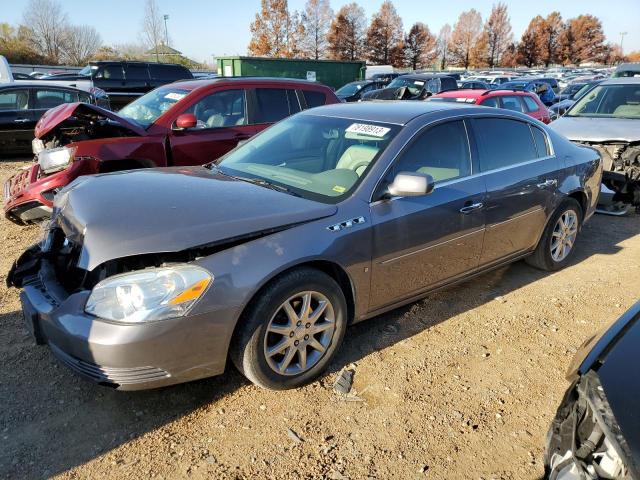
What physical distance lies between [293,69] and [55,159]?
18.5 metres

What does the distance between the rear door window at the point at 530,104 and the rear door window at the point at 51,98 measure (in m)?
9.20

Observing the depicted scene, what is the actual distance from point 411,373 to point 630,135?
5.60 m

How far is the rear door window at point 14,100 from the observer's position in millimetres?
9562

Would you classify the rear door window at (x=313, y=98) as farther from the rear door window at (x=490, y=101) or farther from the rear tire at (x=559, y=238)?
the rear door window at (x=490, y=101)

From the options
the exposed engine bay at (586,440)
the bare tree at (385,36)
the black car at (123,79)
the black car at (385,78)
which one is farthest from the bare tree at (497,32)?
the exposed engine bay at (586,440)

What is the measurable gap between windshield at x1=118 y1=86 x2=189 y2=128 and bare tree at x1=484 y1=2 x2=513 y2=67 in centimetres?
6967

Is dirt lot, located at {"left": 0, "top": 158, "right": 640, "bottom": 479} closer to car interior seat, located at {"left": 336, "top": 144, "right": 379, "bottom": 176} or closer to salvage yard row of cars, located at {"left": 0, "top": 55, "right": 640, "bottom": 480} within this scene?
salvage yard row of cars, located at {"left": 0, "top": 55, "right": 640, "bottom": 480}

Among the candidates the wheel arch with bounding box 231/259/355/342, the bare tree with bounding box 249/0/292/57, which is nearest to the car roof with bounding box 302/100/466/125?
the wheel arch with bounding box 231/259/355/342

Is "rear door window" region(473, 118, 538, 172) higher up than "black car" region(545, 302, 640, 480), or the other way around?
"rear door window" region(473, 118, 538, 172)

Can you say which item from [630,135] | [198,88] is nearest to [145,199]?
[198,88]

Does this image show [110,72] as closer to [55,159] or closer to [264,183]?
[55,159]

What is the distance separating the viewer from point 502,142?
4.22 meters

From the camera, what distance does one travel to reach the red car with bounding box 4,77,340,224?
5.19m

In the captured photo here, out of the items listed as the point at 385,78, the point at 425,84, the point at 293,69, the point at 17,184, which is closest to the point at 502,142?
the point at 17,184
